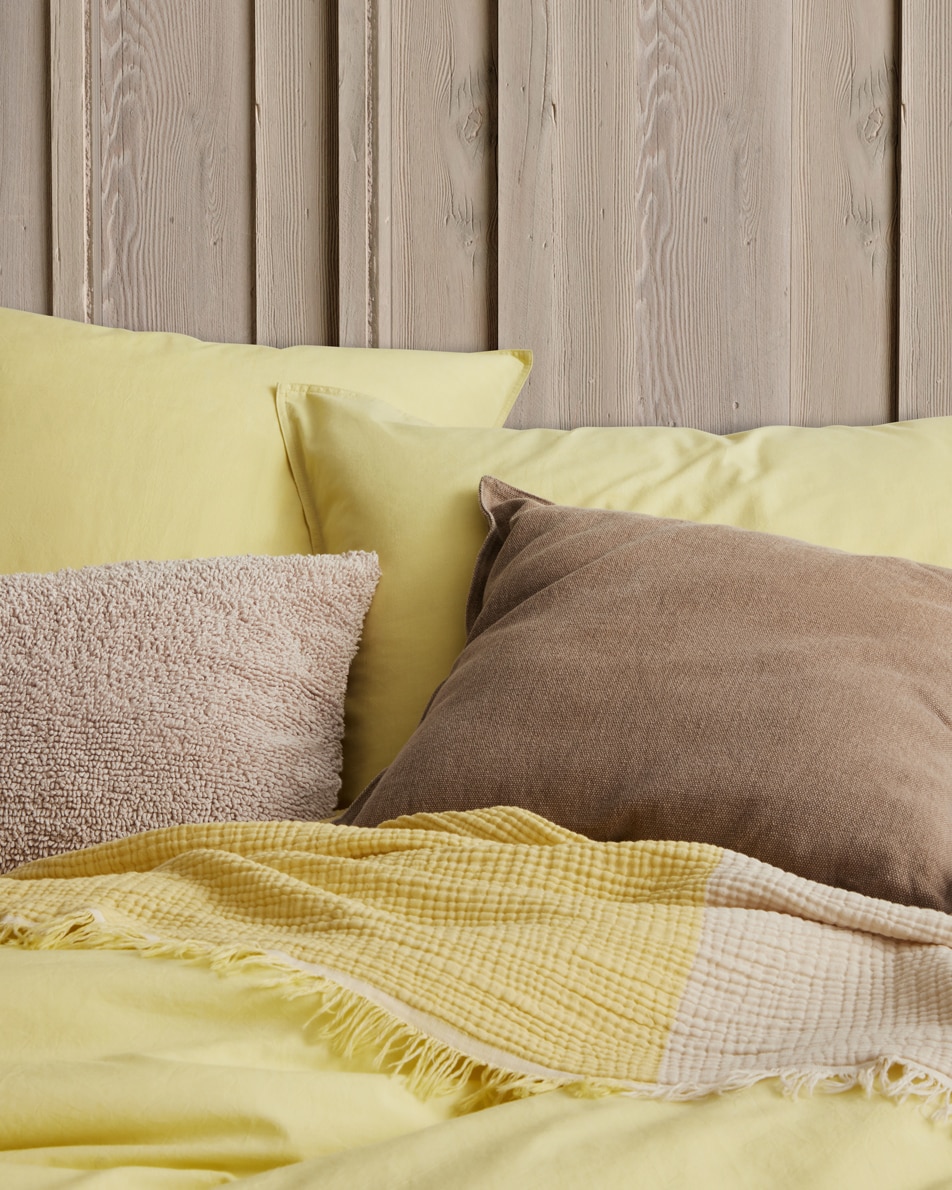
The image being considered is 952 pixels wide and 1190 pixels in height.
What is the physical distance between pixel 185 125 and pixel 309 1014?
4.59 feet

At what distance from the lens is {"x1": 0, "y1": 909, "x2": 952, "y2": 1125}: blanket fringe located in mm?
480

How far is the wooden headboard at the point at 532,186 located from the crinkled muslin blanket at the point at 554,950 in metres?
0.91

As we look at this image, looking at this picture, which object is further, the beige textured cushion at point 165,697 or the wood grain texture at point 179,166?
the wood grain texture at point 179,166

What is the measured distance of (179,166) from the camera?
155cm

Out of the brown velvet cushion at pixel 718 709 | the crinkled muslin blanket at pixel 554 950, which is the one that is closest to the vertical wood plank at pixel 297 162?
the brown velvet cushion at pixel 718 709

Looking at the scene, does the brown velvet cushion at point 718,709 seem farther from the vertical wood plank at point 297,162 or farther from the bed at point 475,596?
the vertical wood plank at point 297,162

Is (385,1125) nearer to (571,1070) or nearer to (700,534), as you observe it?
(571,1070)

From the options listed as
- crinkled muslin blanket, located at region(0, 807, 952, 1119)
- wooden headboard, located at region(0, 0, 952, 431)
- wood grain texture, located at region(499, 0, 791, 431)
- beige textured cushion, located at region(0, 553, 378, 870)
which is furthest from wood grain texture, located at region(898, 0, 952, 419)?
crinkled muslin blanket, located at region(0, 807, 952, 1119)

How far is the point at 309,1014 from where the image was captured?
536 millimetres

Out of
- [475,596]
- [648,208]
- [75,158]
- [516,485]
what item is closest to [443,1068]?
[475,596]

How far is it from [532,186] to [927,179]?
52cm

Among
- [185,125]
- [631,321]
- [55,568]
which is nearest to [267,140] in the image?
[185,125]

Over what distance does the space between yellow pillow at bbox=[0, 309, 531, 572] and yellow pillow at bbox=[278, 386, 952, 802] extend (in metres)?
0.08

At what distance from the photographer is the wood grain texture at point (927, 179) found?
1.39m
